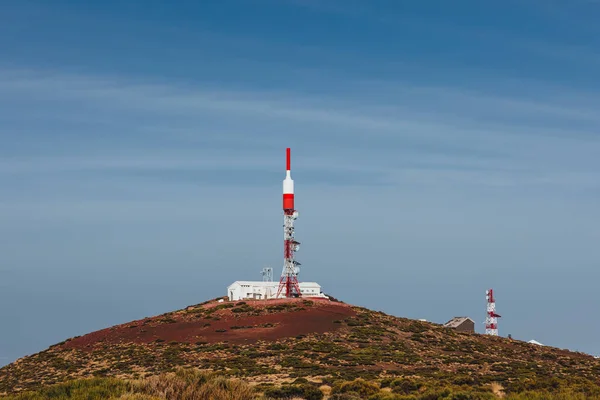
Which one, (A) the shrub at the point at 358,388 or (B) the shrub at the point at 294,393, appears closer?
(B) the shrub at the point at 294,393

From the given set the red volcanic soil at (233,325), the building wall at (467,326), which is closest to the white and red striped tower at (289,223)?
the red volcanic soil at (233,325)

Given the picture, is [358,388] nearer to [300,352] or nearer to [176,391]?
[176,391]

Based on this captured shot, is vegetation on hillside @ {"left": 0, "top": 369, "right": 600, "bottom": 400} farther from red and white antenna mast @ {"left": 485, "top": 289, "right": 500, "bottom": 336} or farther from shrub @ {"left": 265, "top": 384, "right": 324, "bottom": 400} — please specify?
red and white antenna mast @ {"left": 485, "top": 289, "right": 500, "bottom": 336}

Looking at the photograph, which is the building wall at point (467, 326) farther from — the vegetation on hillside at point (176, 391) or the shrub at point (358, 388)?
the vegetation on hillside at point (176, 391)

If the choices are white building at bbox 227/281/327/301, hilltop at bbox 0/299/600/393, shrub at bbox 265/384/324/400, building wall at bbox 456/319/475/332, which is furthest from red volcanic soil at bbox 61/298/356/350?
shrub at bbox 265/384/324/400

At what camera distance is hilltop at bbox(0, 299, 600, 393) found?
44062 mm

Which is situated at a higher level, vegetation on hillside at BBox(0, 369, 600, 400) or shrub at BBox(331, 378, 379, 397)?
shrub at BBox(331, 378, 379, 397)

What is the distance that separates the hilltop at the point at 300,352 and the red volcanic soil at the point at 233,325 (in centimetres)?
9

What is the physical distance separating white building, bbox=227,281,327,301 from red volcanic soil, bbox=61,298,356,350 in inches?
188

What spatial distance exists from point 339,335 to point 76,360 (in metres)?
19.9

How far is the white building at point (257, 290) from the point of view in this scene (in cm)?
7144

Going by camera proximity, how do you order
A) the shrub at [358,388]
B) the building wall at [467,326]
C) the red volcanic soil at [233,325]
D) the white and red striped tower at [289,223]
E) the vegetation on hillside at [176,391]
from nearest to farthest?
the vegetation on hillside at [176,391] < the shrub at [358,388] < the red volcanic soil at [233,325] < the white and red striped tower at [289,223] < the building wall at [467,326]

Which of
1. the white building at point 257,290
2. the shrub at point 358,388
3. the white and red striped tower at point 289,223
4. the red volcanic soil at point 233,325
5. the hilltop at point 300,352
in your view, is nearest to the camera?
A: the shrub at point 358,388

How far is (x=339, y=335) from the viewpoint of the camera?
57.8 metres
